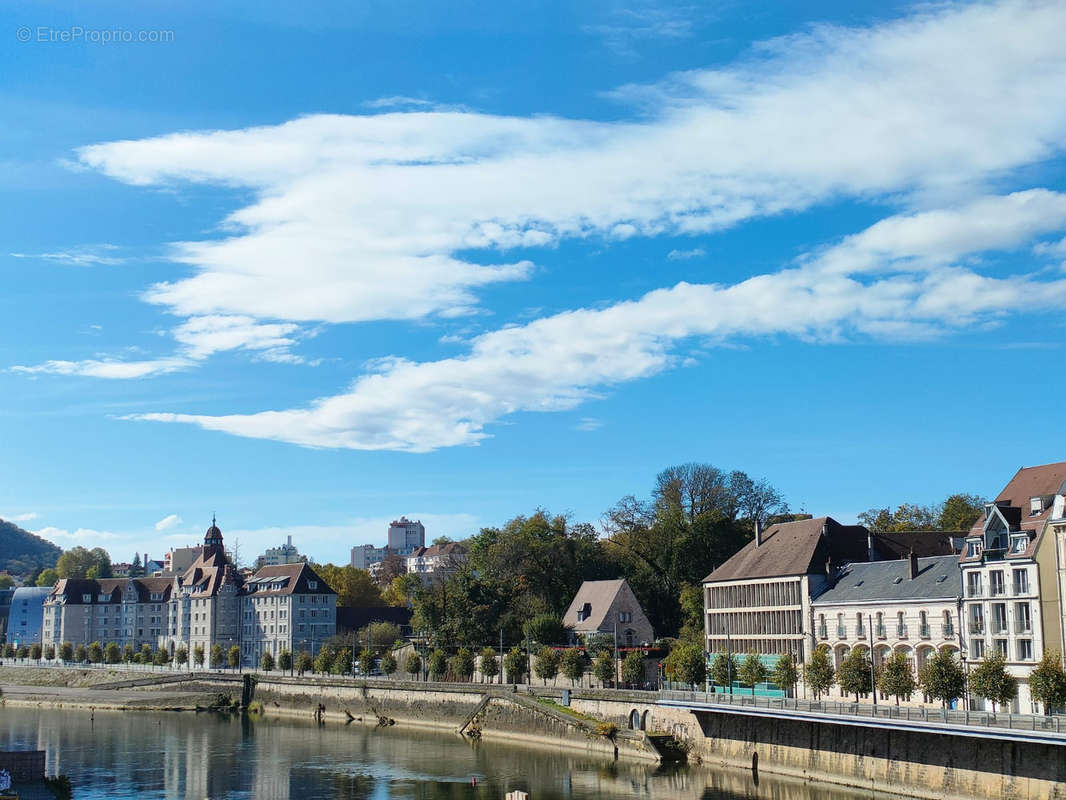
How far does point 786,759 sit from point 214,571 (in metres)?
120

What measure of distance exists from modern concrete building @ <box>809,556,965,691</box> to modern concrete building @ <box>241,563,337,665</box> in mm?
86292

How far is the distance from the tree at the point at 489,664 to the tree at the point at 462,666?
208 inches

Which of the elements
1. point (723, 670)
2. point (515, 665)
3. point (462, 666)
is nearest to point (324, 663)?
point (462, 666)

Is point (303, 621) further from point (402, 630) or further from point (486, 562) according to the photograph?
point (486, 562)

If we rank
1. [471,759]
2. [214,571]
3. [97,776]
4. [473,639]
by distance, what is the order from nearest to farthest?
[97,776]
[471,759]
[473,639]
[214,571]

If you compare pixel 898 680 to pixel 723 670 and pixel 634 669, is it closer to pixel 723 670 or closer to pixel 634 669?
pixel 723 670

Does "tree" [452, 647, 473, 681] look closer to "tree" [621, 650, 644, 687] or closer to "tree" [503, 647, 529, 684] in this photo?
"tree" [503, 647, 529, 684]

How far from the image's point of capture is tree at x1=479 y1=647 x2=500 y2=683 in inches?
4311

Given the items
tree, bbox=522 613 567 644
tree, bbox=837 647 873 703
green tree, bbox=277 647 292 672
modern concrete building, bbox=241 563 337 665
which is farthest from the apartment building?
modern concrete building, bbox=241 563 337 665

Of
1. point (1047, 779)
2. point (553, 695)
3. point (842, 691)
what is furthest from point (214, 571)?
point (1047, 779)

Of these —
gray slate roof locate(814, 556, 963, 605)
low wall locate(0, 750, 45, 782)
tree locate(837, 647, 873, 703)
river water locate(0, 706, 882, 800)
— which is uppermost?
gray slate roof locate(814, 556, 963, 605)

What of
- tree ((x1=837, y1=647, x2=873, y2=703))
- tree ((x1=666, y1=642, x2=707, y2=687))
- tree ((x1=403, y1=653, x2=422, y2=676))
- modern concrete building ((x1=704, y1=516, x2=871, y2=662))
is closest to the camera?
tree ((x1=837, y1=647, x2=873, y2=703))

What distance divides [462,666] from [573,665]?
20.2m

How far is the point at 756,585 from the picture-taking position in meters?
98.1
